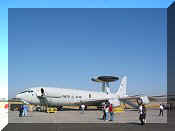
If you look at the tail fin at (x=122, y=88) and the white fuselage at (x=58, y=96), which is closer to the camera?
the white fuselage at (x=58, y=96)

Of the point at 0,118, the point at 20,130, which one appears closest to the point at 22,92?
the point at 20,130

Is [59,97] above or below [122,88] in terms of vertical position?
below

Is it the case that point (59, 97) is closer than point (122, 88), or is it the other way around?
point (59, 97)

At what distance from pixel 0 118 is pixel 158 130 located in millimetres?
8574

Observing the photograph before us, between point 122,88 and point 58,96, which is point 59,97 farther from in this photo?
point 122,88

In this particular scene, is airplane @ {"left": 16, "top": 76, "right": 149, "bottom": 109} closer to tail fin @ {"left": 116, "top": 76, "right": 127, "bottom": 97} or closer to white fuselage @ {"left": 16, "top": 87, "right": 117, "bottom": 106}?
white fuselage @ {"left": 16, "top": 87, "right": 117, "bottom": 106}

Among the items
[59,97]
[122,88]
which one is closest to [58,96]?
[59,97]

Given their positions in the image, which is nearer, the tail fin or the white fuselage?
the white fuselage

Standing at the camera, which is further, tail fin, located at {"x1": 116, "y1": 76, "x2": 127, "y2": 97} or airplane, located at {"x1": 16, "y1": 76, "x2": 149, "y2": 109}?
tail fin, located at {"x1": 116, "y1": 76, "x2": 127, "y2": 97}

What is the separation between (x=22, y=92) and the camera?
35.5m

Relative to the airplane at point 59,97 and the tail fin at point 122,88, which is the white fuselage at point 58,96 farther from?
the tail fin at point 122,88

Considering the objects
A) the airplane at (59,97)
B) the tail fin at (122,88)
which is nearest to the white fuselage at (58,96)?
the airplane at (59,97)

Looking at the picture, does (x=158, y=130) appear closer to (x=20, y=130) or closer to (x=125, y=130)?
(x=125, y=130)

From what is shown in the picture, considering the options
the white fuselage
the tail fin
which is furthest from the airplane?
the tail fin
